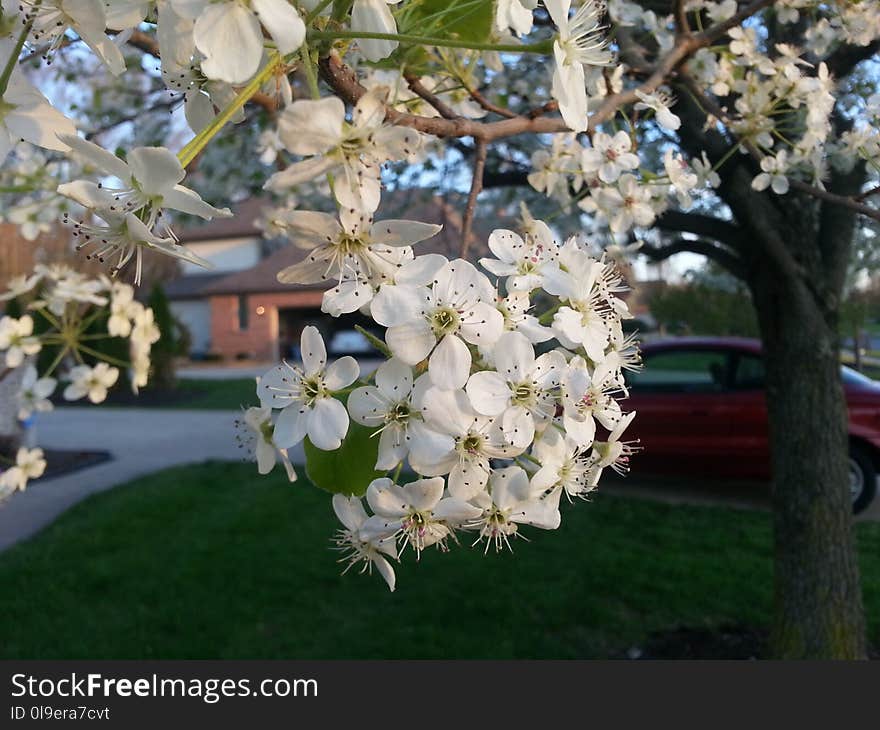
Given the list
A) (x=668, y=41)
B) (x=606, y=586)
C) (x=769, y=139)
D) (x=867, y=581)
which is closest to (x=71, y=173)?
(x=668, y=41)

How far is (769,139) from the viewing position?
83.7 inches

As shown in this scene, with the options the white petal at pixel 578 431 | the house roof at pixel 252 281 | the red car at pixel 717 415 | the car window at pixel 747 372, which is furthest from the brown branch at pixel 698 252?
the house roof at pixel 252 281

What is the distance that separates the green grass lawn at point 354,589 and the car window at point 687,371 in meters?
1.18

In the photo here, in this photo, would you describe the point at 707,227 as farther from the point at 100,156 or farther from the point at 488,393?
the point at 100,156

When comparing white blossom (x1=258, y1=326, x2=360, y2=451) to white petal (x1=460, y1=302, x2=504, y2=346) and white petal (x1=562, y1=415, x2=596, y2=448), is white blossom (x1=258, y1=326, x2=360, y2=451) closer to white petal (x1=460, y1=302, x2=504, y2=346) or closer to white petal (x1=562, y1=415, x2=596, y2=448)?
white petal (x1=460, y1=302, x2=504, y2=346)

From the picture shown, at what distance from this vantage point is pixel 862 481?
222 inches

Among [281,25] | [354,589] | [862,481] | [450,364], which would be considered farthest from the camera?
[862,481]

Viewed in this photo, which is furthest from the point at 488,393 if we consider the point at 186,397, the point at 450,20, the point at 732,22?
the point at 186,397

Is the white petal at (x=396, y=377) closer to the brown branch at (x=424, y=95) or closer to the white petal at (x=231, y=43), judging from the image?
the white petal at (x=231, y=43)

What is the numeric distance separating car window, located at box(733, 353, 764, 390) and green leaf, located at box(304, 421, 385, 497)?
226 inches

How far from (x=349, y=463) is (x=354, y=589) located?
334 cm

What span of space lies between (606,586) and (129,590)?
2.74m

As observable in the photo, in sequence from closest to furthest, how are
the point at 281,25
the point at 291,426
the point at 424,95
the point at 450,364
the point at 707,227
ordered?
the point at 281,25, the point at 450,364, the point at 291,426, the point at 424,95, the point at 707,227

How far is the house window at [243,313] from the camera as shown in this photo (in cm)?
2392
